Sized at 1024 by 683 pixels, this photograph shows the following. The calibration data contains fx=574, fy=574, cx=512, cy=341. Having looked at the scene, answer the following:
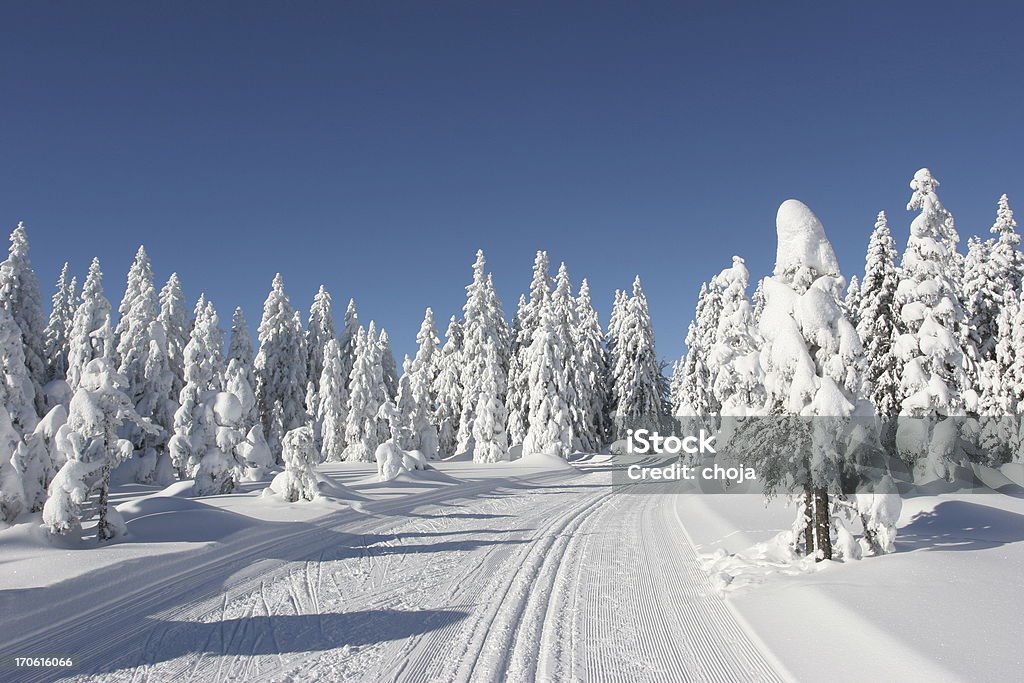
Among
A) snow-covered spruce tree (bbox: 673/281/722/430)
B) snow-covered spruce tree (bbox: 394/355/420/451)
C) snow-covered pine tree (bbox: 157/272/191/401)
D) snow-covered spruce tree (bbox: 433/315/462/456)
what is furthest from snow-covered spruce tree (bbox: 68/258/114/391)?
snow-covered spruce tree (bbox: 673/281/722/430)

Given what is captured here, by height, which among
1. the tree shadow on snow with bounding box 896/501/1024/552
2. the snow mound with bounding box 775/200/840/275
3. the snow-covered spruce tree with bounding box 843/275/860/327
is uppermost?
the snow-covered spruce tree with bounding box 843/275/860/327

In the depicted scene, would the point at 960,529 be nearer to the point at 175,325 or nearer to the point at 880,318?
the point at 880,318

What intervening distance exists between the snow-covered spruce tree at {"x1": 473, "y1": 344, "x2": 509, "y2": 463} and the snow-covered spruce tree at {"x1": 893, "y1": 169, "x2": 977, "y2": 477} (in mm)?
26711

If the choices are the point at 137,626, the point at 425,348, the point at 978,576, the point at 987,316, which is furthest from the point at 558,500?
the point at 425,348

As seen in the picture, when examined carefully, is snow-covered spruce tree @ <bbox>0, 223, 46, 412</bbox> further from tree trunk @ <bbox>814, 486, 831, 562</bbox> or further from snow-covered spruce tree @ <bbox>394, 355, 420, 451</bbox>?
tree trunk @ <bbox>814, 486, 831, 562</bbox>

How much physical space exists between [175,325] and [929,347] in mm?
44004

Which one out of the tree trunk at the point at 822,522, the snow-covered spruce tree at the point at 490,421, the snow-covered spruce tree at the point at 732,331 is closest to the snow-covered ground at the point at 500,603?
the tree trunk at the point at 822,522

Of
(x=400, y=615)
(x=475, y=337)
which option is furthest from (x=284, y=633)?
(x=475, y=337)

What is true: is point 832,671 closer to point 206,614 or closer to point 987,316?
point 206,614

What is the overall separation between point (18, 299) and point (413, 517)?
2958 centimetres

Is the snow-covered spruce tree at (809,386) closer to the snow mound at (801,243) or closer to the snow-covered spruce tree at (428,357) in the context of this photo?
the snow mound at (801,243)

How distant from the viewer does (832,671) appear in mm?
5898

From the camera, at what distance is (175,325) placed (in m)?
41.2

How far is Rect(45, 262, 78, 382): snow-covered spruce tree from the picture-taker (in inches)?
1656
